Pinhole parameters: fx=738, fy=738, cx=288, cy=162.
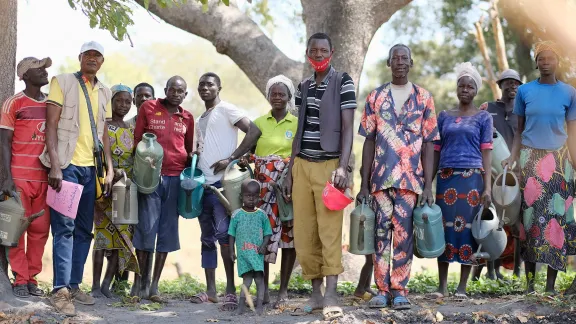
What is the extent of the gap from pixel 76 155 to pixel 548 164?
159 inches

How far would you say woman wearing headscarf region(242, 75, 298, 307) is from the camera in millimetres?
6230

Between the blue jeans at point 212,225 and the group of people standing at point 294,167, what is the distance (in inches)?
0.5

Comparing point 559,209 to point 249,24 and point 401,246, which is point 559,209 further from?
point 249,24

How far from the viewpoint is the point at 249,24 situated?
384 inches

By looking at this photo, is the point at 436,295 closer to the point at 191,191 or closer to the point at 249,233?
the point at 249,233

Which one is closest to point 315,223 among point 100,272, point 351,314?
point 351,314

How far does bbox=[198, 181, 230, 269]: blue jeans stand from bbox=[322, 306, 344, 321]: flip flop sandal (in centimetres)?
126

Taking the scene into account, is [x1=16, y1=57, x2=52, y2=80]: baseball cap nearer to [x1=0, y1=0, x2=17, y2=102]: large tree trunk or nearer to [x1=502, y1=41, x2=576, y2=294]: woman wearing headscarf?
[x1=0, y1=0, x2=17, y2=102]: large tree trunk

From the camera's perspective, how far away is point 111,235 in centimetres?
671

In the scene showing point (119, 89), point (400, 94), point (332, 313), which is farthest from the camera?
point (119, 89)

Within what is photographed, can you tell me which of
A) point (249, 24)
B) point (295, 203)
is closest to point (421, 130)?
point (295, 203)

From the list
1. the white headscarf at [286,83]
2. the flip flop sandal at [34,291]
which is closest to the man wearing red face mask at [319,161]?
the white headscarf at [286,83]

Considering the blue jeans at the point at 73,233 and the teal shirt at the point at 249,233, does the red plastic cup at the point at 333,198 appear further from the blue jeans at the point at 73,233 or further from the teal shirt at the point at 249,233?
the blue jeans at the point at 73,233

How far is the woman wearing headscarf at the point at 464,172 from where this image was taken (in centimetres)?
640
